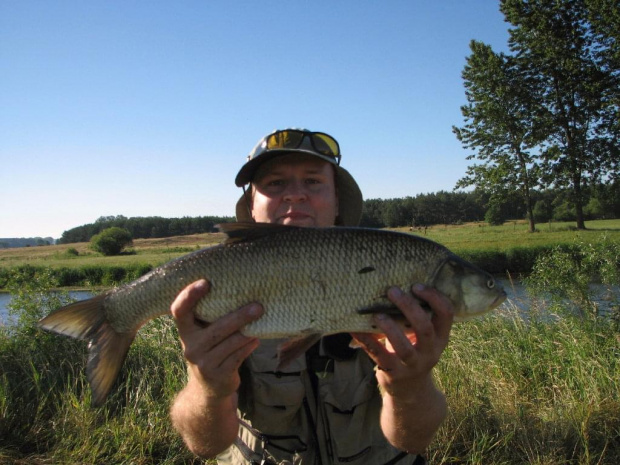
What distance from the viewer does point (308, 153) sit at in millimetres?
3004

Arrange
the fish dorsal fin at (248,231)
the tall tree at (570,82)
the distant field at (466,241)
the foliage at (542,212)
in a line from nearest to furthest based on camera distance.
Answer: the fish dorsal fin at (248,231)
the distant field at (466,241)
the tall tree at (570,82)
the foliage at (542,212)

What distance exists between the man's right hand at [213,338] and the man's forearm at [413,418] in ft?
2.94

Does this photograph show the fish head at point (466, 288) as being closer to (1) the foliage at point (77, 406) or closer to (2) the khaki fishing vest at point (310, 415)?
(2) the khaki fishing vest at point (310, 415)

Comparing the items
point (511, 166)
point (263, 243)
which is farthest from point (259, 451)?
point (511, 166)

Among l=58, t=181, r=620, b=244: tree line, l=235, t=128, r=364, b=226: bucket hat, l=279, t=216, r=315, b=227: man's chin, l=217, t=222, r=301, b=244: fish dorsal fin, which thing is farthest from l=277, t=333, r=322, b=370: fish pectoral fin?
l=58, t=181, r=620, b=244: tree line

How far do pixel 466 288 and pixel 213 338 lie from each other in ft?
4.27

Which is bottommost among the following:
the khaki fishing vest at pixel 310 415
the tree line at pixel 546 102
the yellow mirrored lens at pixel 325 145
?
the khaki fishing vest at pixel 310 415

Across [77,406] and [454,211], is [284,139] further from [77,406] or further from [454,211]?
[454,211]

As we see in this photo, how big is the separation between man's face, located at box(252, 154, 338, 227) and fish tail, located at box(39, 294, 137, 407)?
1.19 meters

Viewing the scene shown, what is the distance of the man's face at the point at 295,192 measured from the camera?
298cm

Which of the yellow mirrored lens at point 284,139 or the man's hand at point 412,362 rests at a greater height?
the yellow mirrored lens at point 284,139

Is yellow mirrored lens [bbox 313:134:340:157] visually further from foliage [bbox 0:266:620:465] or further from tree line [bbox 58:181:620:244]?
tree line [bbox 58:181:620:244]

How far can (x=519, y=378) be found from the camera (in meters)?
5.49

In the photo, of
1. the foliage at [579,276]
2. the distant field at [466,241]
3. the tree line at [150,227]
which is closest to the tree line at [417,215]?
the tree line at [150,227]
